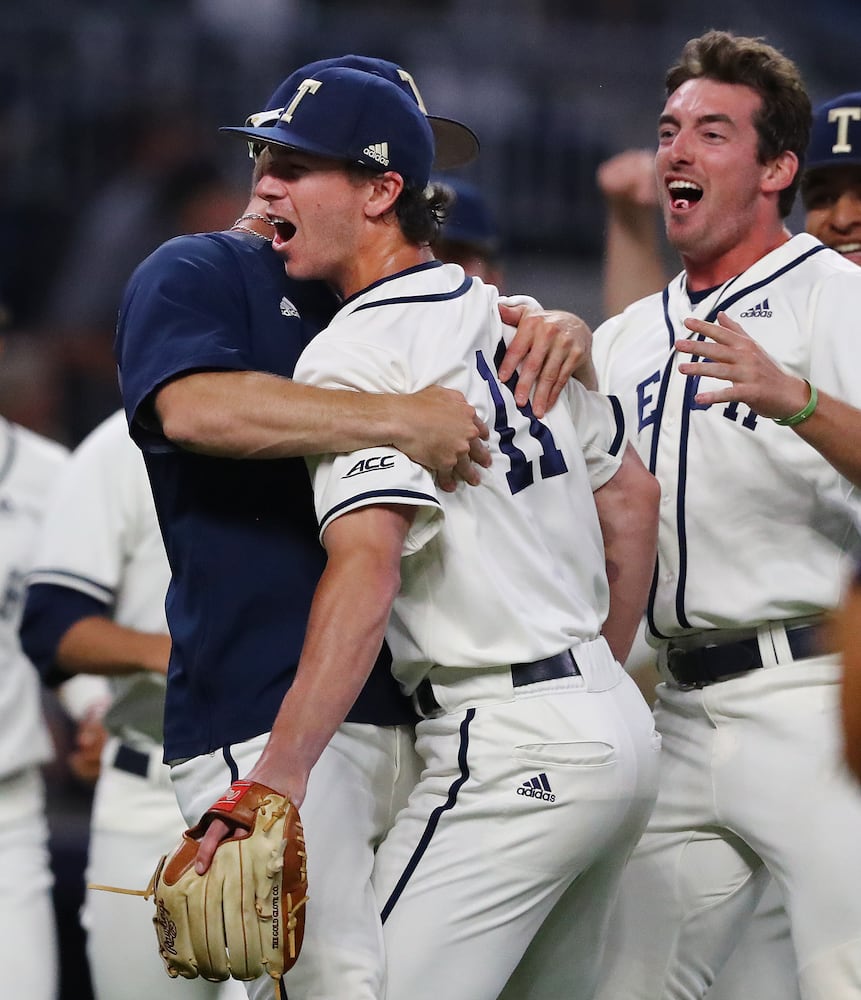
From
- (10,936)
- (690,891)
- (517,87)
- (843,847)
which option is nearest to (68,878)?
(10,936)

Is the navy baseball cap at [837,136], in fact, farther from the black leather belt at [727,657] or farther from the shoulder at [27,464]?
the shoulder at [27,464]

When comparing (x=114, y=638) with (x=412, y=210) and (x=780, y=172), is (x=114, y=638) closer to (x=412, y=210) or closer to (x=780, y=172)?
(x=412, y=210)

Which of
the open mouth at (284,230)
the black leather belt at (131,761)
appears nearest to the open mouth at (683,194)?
the open mouth at (284,230)

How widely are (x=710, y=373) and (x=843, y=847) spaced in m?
0.92

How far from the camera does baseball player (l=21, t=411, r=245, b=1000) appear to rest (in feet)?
13.5

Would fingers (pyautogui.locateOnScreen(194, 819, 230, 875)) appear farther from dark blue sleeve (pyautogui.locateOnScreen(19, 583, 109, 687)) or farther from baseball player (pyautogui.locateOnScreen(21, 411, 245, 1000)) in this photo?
dark blue sleeve (pyautogui.locateOnScreen(19, 583, 109, 687))

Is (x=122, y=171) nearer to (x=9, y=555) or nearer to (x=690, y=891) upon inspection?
A: (x=9, y=555)

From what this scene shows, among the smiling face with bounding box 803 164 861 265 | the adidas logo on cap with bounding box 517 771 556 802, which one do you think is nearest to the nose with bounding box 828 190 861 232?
the smiling face with bounding box 803 164 861 265

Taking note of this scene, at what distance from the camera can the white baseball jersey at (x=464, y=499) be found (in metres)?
2.46

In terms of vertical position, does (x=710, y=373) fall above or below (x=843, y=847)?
above

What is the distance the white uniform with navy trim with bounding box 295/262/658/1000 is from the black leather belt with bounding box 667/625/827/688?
23.9 inches

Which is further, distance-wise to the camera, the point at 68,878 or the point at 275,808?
the point at 68,878

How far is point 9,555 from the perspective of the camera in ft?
15.4

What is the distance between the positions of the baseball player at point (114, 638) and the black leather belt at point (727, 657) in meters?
1.42
